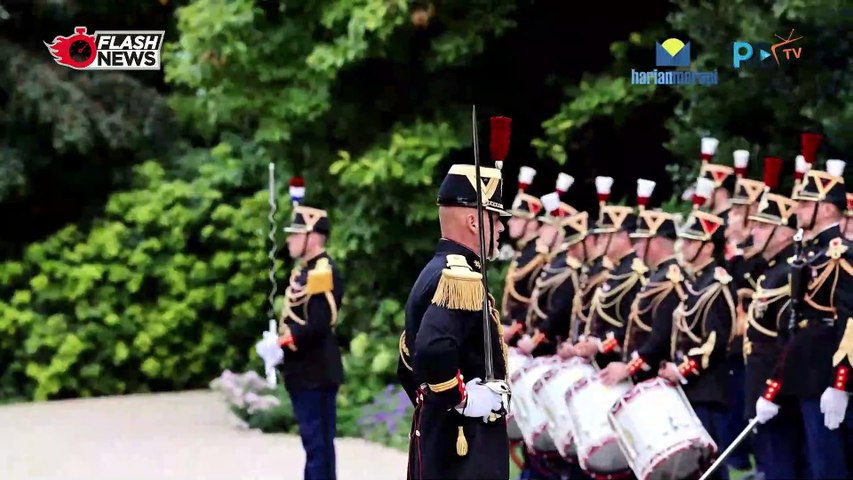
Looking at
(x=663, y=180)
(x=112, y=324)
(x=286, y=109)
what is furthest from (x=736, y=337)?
(x=112, y=324)

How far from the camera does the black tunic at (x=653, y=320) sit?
8.69 meters

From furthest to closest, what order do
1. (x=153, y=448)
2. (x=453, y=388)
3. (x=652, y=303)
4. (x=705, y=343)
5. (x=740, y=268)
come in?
(x=153, y=448), (x=740, y=268), (x=652, y=303), (x=705, y=343), (x=453, y=388)

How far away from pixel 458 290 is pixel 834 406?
3.26m

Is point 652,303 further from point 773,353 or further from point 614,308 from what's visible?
point 773,353

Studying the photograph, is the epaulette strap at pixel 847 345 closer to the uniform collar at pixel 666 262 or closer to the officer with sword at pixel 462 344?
the uniform collar at pixel 666 262

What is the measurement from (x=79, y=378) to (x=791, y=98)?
30.3 ft

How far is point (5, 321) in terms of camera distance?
16500 mm

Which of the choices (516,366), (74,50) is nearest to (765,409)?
(516,366)

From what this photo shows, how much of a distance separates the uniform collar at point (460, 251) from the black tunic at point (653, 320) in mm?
3535

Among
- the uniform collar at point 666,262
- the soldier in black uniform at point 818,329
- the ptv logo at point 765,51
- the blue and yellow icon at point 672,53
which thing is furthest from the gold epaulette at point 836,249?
the blue and yellow icon at point 672,53

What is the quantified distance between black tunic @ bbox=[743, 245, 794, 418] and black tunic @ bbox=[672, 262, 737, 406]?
0.14 meters

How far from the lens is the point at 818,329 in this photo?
7938 millimetres

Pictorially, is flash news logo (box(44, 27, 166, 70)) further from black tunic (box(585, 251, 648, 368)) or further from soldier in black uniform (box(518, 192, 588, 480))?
black tunic (box(585, 251, 648, 368))

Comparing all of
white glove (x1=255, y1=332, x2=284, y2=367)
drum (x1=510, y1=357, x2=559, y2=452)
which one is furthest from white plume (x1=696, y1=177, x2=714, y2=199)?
white glove (x1=255, y1=332, x2=284, y2=367)
